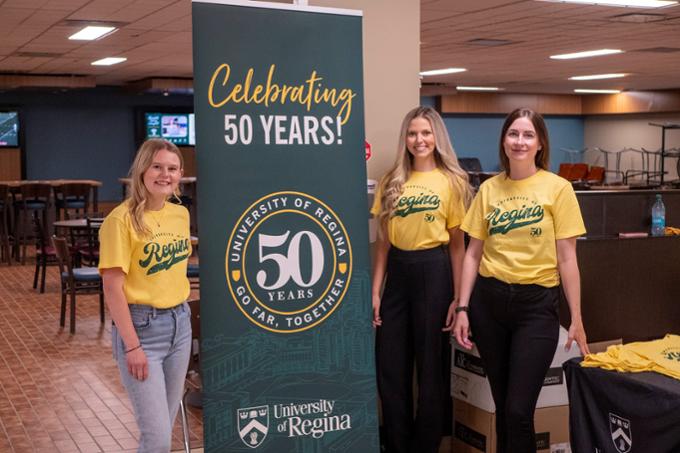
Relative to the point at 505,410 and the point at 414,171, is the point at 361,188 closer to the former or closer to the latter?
the point at 414,171

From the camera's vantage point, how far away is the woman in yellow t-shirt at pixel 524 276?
12.0ft

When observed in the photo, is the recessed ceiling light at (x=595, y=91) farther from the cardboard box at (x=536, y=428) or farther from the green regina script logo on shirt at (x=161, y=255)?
the green regina script logo on shirt at (x=161, y=255)

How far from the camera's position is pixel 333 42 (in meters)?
3.68

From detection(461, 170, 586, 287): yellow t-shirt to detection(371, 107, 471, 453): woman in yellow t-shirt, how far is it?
0.30m

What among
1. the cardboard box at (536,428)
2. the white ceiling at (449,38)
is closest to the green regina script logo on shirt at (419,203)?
the cardboard box at (536,428)

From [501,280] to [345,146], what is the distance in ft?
2.82

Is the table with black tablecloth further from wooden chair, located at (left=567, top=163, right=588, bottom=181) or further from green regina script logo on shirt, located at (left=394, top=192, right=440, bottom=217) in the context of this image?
wooden chair, located at (left=567, top=163, right=588, bottom=181)

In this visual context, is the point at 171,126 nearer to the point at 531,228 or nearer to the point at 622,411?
the point at 531,228

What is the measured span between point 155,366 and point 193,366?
2.25 meters

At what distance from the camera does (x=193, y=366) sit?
18.1 feet

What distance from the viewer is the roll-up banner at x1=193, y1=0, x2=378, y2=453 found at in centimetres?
349

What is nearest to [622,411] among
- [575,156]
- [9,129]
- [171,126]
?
[9,129]

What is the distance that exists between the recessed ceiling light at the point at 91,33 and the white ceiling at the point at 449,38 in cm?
13

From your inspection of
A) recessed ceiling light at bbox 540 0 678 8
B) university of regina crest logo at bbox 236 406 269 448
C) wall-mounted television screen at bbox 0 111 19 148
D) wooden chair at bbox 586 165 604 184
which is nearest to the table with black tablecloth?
university of regina crest logo at bbox 236 406 269 448
